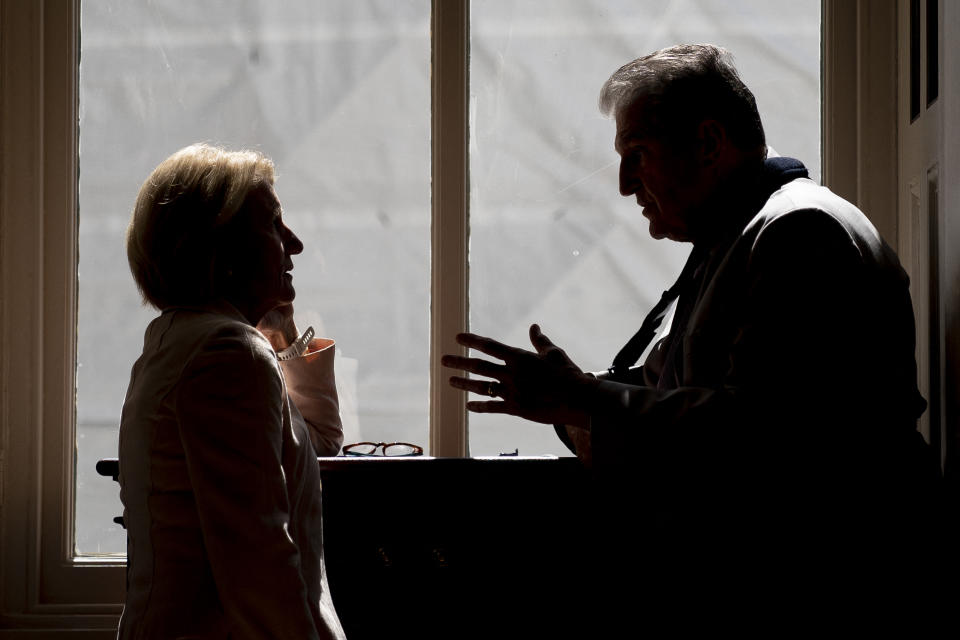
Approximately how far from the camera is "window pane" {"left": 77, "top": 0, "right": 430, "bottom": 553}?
263cm

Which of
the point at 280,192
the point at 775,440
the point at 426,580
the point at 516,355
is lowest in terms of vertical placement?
the point at 426,580

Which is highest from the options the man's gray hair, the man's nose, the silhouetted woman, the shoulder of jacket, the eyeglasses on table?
the man's gray hair

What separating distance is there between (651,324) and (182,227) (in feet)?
3.29

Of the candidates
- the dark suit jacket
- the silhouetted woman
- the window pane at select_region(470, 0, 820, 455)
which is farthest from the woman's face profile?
the window pane at select_region(470, 0, 820, 455)

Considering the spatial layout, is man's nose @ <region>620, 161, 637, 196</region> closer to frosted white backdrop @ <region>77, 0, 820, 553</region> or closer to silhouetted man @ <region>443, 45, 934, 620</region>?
silhouetted man @ <region>443, 45, 934, 620</region>

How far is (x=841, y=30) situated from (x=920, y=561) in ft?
5.26

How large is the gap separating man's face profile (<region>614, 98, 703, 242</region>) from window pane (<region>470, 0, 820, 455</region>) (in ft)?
2.51

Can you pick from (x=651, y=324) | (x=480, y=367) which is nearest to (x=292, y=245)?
(x=480, y=367)

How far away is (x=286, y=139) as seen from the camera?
2.63 meters

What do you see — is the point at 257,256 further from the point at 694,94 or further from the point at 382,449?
the point at 382,449

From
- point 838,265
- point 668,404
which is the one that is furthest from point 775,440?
point 838,265

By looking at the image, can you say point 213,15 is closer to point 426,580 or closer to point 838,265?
point 426,580

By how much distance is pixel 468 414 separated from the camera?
2.62m

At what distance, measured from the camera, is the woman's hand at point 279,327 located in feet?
7.43
